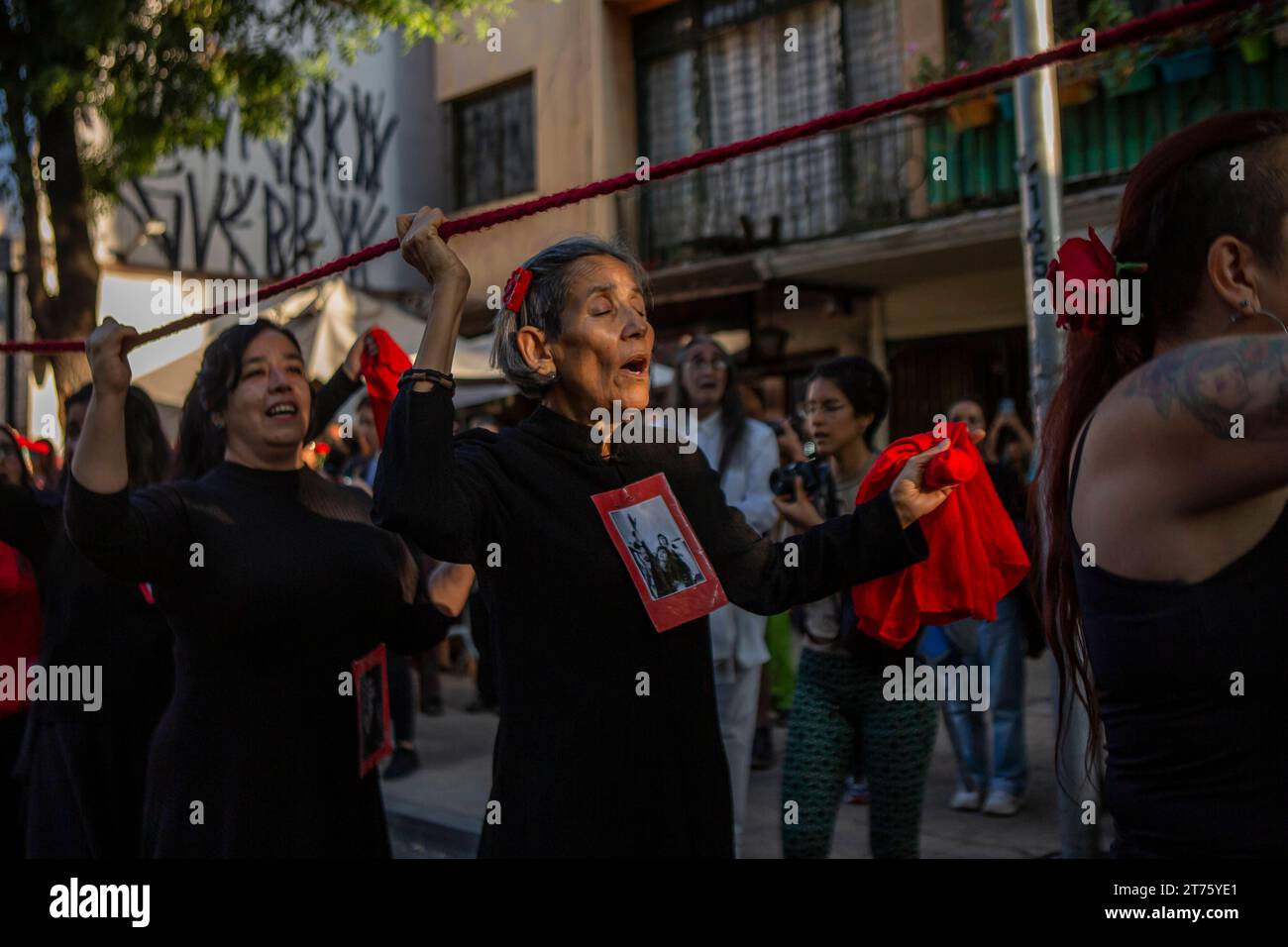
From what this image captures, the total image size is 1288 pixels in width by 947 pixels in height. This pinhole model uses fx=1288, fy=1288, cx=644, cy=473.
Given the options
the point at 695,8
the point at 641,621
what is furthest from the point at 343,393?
the point at 695,8

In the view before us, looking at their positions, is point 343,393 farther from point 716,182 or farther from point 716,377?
point 716,182

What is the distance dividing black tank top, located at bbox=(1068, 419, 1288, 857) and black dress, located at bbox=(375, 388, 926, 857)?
79cm

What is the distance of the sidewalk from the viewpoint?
5.38 metres

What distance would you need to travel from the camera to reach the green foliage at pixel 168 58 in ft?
28.2

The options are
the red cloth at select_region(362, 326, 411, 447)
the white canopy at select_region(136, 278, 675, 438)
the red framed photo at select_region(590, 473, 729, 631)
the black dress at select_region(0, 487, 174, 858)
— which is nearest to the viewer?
the red framed photo at select_region(590, 473, 729, 631)

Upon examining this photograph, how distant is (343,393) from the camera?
389cm

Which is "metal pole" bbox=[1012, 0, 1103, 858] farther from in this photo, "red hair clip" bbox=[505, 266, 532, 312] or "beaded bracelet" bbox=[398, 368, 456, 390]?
"beaded bracelet" bbox=[398, 368, 456, 390]

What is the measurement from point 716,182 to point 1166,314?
12.3 meters


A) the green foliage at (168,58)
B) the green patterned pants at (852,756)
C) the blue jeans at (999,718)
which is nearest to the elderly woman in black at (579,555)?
the green patterned pants at (852,756)

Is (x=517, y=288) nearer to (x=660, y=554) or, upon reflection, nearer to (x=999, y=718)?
(x=660, y=554)

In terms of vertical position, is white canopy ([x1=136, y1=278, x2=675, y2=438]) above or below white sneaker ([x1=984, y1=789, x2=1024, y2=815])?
above

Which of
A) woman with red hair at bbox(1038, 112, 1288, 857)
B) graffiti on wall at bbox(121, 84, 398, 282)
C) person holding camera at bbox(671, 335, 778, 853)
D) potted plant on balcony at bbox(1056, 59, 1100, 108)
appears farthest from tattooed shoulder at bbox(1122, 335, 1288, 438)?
graffiti on wall at bbox(121, 84, 398, 282)

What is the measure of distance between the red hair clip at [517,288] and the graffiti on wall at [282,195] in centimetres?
1389

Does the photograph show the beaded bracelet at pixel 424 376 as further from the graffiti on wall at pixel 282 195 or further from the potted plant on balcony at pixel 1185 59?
the graffiti on wall at pixel 282 195
